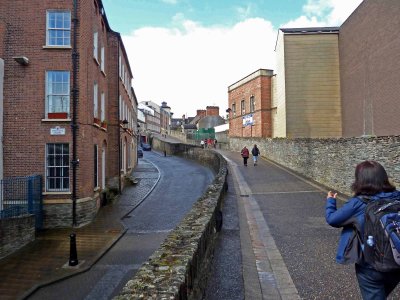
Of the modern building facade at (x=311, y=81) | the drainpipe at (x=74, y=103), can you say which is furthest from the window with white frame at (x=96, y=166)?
the modern building facade at (x=311, y=81)

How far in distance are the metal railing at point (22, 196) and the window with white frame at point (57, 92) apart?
3195 millimetres

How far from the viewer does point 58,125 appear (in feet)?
51.9

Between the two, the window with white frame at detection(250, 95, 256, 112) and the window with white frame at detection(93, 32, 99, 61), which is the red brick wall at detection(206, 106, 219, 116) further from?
the window with white frame at detection(93, 32, 99, 61)

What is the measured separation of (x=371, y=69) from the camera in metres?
20.8

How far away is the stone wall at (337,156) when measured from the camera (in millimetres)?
12086

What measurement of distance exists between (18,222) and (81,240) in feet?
8.03

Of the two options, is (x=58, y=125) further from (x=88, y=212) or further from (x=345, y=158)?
(x=345, y=158)

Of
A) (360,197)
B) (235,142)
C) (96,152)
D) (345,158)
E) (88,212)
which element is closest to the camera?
(360,197)

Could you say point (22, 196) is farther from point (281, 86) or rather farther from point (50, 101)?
point (281, 86)

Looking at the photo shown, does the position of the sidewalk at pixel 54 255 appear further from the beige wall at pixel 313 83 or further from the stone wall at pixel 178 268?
the beige wall at pixel 313 83

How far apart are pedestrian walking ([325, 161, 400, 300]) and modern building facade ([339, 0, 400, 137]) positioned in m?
17.2

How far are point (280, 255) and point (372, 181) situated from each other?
12.9 feet

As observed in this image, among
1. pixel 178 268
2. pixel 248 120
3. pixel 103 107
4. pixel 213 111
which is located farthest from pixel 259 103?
pixel 213 111

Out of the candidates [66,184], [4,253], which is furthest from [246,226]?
[66,184]
